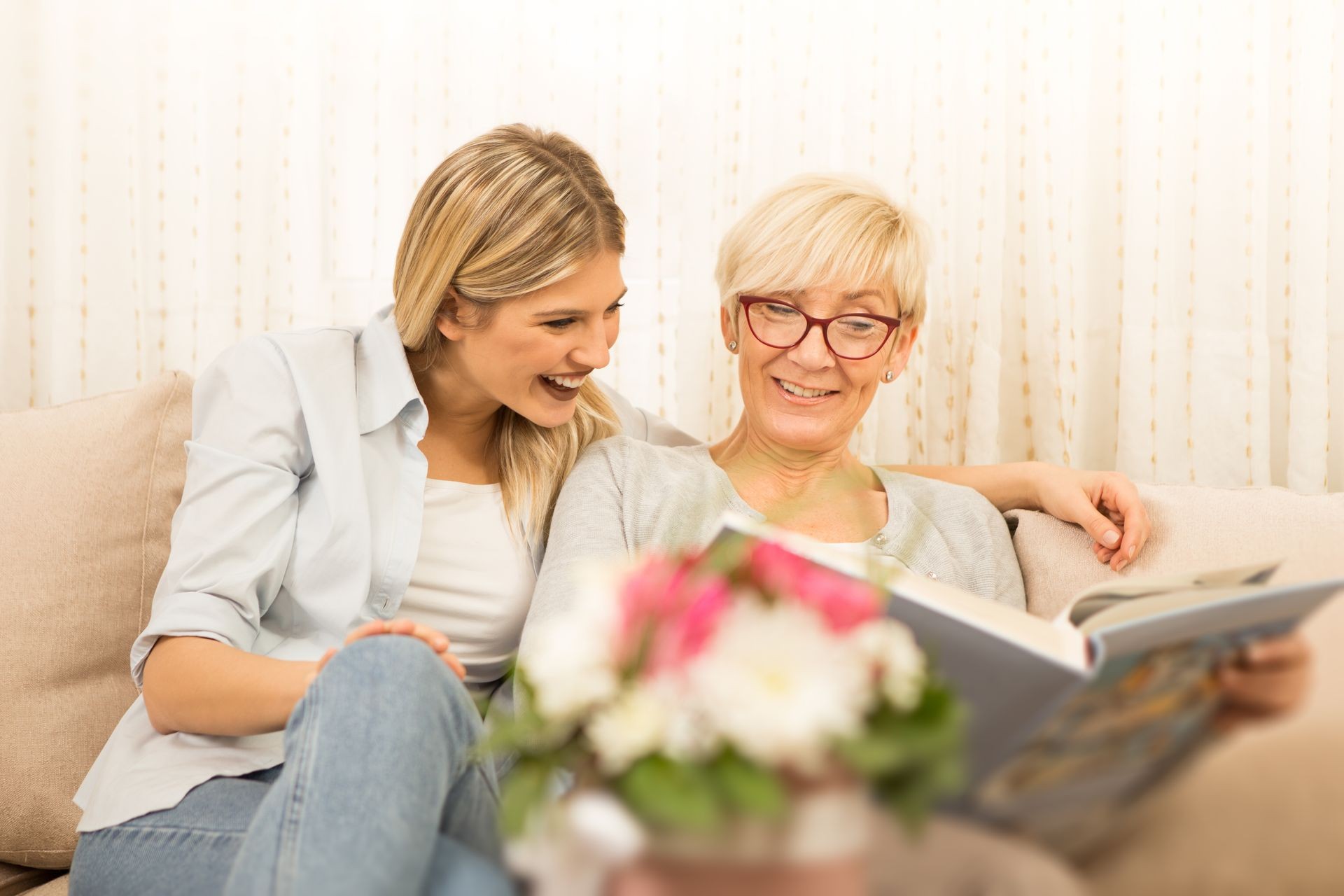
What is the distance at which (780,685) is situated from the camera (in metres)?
0.48

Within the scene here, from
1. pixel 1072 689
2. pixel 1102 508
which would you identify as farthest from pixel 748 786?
pixel 1102 508

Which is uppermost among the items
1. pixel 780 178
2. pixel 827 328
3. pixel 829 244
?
pixel 780 178

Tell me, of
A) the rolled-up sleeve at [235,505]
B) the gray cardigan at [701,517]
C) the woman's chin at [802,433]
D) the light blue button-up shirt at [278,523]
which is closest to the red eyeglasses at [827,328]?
the woman's chin at [802,433]

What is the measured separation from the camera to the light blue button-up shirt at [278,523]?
1.22 m

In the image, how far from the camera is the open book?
1.92 feet

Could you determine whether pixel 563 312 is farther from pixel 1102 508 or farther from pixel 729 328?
pixel 1102 508

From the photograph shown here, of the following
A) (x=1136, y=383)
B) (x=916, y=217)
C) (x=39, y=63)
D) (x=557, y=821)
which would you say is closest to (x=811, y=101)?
(x=916, y=217)

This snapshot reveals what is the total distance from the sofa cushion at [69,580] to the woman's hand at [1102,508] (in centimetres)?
131

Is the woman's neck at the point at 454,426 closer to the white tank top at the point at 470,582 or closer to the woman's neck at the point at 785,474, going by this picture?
the white tank top at the point at 470,582

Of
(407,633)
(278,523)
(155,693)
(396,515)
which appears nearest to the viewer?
(407,633)

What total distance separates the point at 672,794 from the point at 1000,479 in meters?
1.24

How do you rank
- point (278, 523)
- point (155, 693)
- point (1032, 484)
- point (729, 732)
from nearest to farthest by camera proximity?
point (729, 732) < point (155, 693) < point (278, 523) < point (1032, 484)

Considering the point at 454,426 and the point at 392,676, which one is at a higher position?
the point at 454,426

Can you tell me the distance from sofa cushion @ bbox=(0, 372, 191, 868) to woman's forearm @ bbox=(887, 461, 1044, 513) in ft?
3.81
